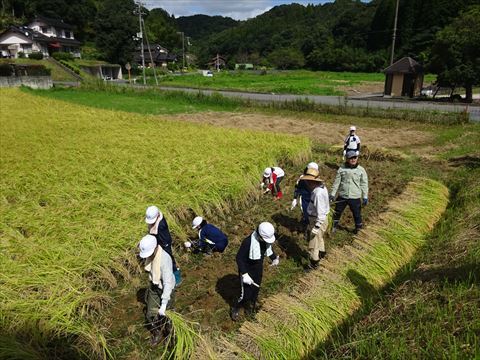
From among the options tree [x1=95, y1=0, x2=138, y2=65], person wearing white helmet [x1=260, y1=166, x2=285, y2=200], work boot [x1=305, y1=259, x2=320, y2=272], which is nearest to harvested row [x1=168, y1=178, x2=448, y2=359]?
work boot [x1=305, y1=259, x2=320, y2=272]

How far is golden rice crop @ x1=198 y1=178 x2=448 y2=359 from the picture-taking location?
3723mm

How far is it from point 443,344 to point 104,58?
61486 millimetres

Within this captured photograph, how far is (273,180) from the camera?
7.74 metres

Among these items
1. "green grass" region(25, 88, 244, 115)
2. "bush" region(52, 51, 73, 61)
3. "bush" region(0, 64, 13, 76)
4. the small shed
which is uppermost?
"bush" region(52, 51, 73, 61)

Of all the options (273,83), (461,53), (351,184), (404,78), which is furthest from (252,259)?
(273,83)

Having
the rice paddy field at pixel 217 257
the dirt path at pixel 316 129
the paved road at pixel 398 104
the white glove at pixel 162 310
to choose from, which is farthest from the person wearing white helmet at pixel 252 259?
the paved road at pixel 398 104

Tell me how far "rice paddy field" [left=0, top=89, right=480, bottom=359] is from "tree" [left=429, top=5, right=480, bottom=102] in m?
16.2

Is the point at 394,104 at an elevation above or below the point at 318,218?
below

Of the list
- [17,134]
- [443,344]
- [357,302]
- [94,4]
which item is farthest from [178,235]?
[94,4]

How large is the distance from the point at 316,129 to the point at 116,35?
48.6 m

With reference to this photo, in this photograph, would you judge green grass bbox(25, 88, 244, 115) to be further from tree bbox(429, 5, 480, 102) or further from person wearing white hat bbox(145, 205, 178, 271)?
person wearing white hat bbox(145, 205, 178, 271)

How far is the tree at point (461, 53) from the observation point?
22.6 meters

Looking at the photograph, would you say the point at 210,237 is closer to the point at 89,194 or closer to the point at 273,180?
the point at 89,194

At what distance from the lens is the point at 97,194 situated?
21.2 ft
